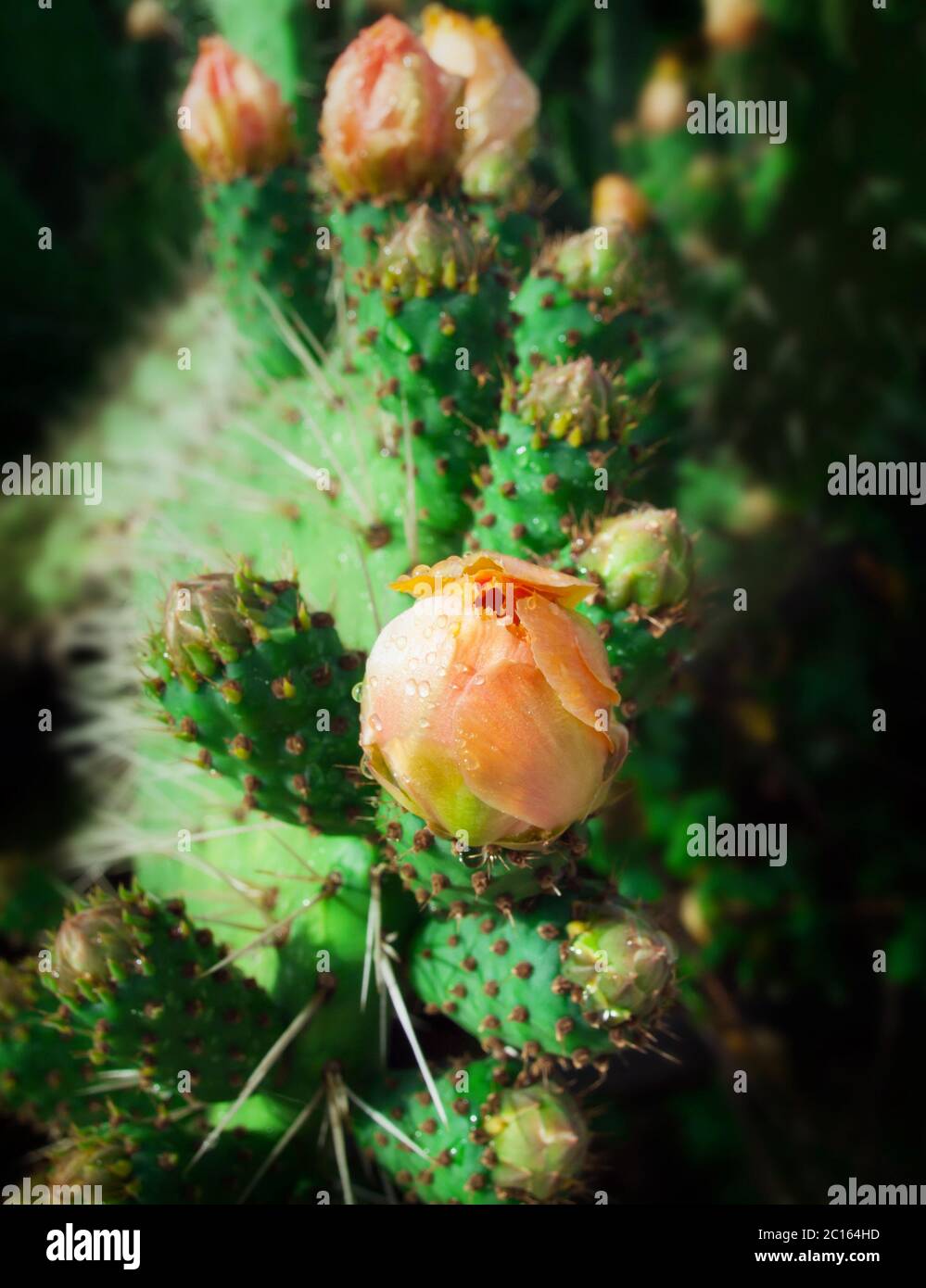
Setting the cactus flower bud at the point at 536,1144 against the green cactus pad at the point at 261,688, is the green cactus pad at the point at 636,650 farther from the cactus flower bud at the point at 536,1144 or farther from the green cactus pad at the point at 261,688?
the cactus flower bud at the point at 536,1144

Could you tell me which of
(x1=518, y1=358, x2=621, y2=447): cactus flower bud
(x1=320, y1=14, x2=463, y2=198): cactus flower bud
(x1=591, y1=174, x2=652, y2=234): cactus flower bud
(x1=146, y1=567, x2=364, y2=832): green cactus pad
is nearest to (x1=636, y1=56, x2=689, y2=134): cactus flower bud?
(x1=591, y1=174, x2=652, y2=234): cactus flower bud

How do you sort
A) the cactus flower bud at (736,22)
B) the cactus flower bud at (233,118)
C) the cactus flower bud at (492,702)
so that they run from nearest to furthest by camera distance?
the cactus flower bud at (492,702) < the cactus flower bud at (233,118) < the cactus flower bud at (736,22)

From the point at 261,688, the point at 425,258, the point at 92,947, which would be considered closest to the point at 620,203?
the point at 425,258

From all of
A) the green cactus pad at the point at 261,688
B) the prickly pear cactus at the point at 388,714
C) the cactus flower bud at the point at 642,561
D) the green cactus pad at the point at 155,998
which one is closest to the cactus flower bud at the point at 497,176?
the prickly pear cactus at the point at 388,714

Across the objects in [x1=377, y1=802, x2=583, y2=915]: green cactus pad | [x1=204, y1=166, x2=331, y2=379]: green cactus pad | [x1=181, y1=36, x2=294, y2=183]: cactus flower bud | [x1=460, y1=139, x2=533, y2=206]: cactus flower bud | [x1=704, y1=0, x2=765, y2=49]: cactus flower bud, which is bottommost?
[x1=377, y1=802, x2=583, y2=915]: green cactus pad

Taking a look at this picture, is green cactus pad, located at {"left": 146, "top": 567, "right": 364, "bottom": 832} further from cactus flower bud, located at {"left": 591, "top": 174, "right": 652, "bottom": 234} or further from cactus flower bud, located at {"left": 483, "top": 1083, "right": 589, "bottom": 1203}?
cactus flower bud, located at {"left": 591, "top": 174, "right": 652, "bottom": 234}
